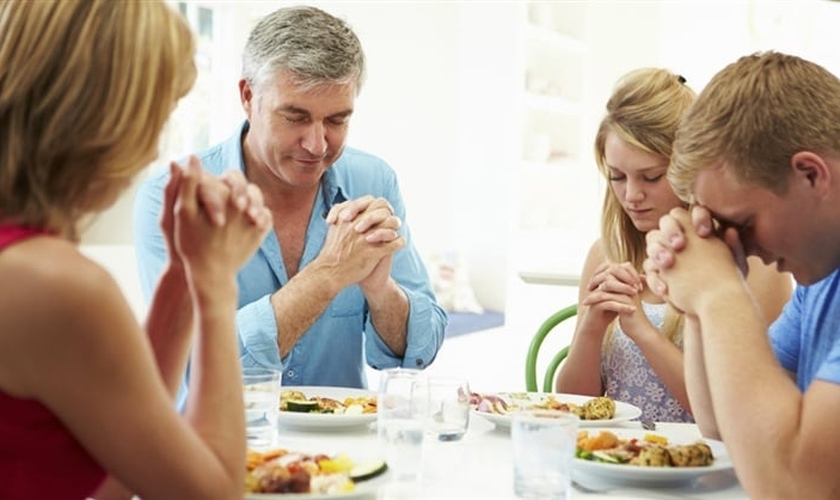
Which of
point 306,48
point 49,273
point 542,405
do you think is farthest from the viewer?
point 306,48

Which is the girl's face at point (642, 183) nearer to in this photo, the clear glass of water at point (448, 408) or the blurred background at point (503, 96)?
the clear glass of water at point (448, 408)

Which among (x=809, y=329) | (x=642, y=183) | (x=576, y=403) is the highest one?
(x=642, y=183)

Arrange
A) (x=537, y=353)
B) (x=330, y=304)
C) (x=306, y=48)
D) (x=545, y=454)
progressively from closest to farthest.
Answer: (x=545, y=454) → (x=306, y=48) → (x=330, y=304) → (x=537, y=353)

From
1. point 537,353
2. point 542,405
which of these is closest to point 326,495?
point 542,405

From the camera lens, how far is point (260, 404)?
1580mm

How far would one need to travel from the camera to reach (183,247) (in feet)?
3.96

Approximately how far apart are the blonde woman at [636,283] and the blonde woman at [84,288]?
46.8 inches

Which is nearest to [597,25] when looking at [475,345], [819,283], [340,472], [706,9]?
[706,9]

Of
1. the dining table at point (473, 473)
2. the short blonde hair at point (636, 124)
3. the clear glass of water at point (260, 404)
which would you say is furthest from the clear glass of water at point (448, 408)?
the short blonde hair at point (636, 124)

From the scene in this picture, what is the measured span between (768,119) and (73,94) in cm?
88

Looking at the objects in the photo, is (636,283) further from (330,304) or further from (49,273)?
(49,273)

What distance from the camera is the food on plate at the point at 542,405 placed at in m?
1.78

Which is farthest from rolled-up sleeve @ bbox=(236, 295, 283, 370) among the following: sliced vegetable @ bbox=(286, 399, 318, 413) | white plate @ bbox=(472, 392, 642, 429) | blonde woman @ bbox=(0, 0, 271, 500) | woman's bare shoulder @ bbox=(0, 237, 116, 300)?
woman's bare shoulder @ bbox=(0, 237, 116, 300)

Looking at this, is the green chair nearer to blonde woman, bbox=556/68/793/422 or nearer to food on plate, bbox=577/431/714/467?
blonde woman, bbox=556/68/793/422
